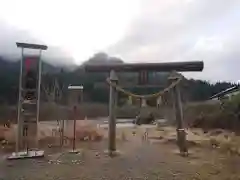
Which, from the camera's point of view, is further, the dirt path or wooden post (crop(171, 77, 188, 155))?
wooden post (crop(171, 77, 188, 155))

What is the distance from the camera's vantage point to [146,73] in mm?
8156

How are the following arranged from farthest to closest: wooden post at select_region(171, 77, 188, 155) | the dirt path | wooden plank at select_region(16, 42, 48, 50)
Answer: wooden post at select_region(171, 77, 188, 155), wooden plank at select_region(16, 42, 48, 50), the dirt path

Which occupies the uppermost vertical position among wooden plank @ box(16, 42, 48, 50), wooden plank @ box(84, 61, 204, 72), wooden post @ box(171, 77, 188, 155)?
wooden plank @ box(16, 42, 48, 50)

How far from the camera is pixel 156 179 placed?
548 cm

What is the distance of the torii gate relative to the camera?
310 inches

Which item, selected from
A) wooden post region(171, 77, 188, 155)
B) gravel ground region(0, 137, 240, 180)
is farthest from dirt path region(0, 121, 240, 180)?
wooden post region(171, 77, 188, 155)

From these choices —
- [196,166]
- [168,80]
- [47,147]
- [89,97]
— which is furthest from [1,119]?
[196,166]

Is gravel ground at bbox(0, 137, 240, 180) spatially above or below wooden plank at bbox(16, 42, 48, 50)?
below

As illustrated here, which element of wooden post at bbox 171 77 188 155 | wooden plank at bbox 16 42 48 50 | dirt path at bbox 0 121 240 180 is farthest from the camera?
wooden post at bbox 171 77 188 155

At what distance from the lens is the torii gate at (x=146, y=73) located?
787cm

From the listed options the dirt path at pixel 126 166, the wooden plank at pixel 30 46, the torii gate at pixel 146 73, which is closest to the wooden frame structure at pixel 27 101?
the wooden plank at pixel 30 46

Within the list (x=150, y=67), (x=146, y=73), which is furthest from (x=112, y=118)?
(x=150, y=67)

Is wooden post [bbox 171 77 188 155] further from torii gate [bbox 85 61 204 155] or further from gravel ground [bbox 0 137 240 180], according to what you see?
gravel ground [bbox 0 137 240 180]

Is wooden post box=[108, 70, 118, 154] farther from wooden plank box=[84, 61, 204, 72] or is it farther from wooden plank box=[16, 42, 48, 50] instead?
wooden plank box=[16, 42, 48, 50]
